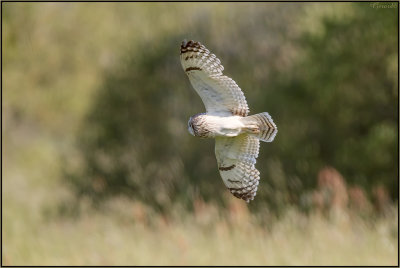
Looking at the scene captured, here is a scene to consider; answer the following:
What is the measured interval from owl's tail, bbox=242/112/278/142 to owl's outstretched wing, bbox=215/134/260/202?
427 mm

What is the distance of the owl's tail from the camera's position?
4105 mm

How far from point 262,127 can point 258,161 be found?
872 centimetres

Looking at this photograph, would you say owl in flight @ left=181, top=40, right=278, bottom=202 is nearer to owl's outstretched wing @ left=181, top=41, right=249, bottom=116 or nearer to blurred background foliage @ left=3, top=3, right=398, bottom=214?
owl's outstretched wing @ left=181, top=41, right=249, bottom=116

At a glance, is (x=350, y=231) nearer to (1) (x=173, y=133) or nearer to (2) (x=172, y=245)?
(2) (x=172, y=245)

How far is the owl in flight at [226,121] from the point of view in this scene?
412cm

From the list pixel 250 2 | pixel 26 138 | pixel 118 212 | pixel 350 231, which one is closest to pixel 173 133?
pixel 118 212

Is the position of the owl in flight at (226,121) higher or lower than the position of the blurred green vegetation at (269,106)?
lower

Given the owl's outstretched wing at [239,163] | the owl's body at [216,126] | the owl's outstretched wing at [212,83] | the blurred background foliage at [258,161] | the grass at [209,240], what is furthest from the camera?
the blurred background foliage at [258,161]

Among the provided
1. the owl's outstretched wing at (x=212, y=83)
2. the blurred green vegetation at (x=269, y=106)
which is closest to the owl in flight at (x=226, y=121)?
the owl's outstretched wing at (x=212, y=83)

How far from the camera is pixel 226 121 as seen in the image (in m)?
4.17

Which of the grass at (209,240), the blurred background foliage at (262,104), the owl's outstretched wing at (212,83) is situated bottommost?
the grass at (209,240)

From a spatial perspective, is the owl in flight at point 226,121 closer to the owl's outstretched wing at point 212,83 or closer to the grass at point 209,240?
the owl's outstretched wing at point 212,83

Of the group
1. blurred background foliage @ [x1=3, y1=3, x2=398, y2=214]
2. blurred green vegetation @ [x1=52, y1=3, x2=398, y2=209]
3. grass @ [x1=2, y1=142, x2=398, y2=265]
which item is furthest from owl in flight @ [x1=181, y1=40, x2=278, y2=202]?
blurred green vegetation @ [x1=52, y1=3, x2=398, y2=209]

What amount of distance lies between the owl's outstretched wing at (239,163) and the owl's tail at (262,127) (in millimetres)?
427
